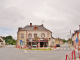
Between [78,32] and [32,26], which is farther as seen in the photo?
[32,26]

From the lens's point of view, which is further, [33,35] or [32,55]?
[33,35]

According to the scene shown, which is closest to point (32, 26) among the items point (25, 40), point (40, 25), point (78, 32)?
point (40, 25)

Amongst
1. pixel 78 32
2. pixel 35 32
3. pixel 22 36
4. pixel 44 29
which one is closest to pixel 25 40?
pixel 22 36

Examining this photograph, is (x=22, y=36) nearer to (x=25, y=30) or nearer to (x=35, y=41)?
(x=25, y=30)

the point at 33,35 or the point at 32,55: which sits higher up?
the point at 33,35

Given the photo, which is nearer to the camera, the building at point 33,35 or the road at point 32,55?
the road at point 32,55

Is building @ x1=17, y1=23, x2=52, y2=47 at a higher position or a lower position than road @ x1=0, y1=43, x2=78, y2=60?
higher

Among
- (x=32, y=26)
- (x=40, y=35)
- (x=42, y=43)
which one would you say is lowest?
(x=42, y=43)

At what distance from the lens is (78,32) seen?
46312mm

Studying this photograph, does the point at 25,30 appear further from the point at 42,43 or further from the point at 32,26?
the point at 42,43

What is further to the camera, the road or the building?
the building

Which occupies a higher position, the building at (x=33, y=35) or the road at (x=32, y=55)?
the building at (x=33, y=35)

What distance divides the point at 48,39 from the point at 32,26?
8389mm

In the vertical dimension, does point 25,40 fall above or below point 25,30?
below
